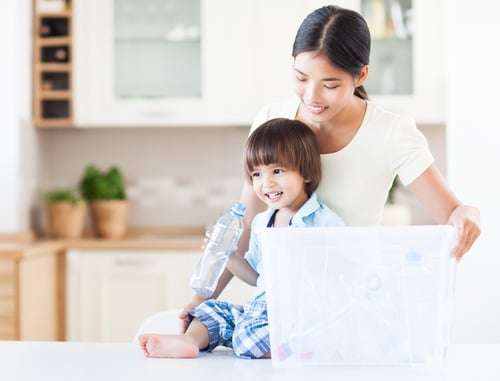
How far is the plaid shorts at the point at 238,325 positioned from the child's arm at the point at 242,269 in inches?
4.5

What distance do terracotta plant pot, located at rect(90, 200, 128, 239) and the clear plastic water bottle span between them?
254 cm

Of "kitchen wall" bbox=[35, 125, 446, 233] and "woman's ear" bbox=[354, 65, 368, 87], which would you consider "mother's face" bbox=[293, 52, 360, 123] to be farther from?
"kitchen wall" bbox=[35, 125, 446, 233]

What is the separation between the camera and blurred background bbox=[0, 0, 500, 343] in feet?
12.4

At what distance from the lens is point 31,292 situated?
11.3ft

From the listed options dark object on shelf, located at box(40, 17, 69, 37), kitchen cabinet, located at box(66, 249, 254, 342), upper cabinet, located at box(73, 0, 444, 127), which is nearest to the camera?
kitchen cabinet, located at box(66, 249, 254, 342)

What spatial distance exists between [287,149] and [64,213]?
266 centimetres

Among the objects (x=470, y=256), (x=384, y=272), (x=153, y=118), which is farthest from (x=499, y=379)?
(x=153, y=118)

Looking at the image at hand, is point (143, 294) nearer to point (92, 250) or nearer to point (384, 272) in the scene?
point (92, 250)

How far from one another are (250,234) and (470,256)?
46.8 inches

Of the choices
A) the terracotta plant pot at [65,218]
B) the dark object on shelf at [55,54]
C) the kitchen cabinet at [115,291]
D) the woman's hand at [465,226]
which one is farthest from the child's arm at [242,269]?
the dark object on shelf at [55,54]

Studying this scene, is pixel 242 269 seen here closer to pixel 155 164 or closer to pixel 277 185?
pixel 277 185

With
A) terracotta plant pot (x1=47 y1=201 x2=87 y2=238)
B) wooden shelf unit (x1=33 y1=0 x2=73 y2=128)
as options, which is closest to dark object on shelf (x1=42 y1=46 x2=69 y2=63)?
wooden shelf unit (x1=33 y1=0 x2=73 y2=128)

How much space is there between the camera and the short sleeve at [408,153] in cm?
156

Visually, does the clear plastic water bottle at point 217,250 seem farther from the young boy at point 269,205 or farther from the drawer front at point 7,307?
the drawer front at point 7,307
